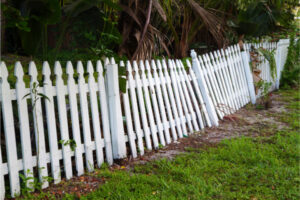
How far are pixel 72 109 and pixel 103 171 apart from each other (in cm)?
74

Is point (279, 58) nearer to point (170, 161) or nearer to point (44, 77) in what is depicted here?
point (170, 161)

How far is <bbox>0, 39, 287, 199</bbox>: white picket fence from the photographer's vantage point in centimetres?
279

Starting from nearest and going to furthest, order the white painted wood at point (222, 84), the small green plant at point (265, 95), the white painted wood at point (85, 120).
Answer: the white painted wood at point (85, 120)
the white painted wood at point (222, 84)
the small green plant at point (265, 95)

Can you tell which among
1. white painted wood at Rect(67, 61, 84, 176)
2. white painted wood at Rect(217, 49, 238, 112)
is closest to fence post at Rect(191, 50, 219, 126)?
white painted wood at Rect(217, 49, 238, 112)

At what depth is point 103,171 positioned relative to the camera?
3.31 m

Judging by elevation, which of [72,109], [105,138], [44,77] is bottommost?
[105,138]

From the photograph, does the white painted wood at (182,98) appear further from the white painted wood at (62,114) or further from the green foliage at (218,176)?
the white painted wood at (62,114)

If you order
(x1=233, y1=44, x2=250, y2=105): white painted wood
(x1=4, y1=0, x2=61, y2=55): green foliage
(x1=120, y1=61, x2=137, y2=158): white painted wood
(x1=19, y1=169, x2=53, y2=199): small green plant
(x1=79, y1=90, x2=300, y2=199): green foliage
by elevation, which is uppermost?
(x1=4, y1=0, x2=61, y2=55): green foliage

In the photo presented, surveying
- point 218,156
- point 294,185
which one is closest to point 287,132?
point 218,156

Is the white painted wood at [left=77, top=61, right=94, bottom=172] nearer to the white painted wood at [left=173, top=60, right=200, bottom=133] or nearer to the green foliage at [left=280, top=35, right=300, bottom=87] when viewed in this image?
the white painted wood at [left=173, top=60, right=200, bottom=133]

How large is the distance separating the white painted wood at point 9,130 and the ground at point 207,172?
0.19m

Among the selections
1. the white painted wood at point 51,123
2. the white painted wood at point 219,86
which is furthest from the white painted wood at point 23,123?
the white painted wood at point 219,86

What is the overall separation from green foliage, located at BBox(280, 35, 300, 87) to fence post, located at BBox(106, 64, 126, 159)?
6.76 metres

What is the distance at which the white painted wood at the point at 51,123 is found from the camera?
9.68ft
